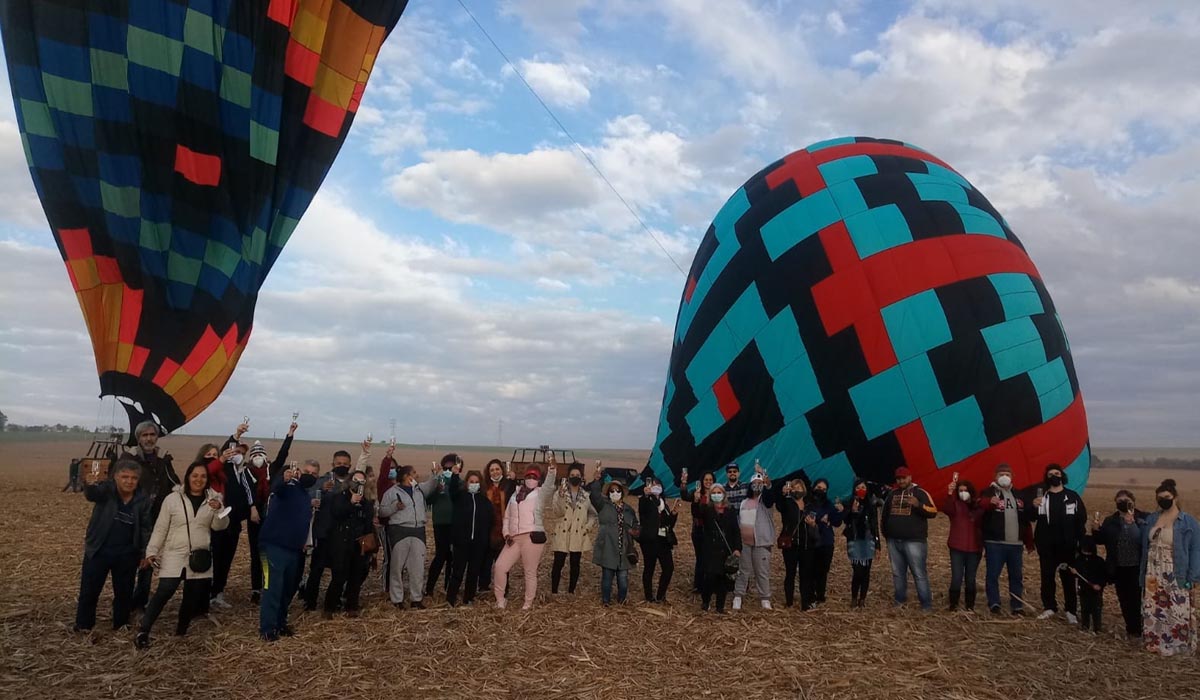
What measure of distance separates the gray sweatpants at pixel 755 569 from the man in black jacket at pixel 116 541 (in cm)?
567

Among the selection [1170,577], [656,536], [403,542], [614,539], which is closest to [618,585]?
[614,539]

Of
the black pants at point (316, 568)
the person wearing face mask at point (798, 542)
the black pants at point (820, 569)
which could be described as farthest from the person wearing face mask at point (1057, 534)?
the black pants at point (316, 568)

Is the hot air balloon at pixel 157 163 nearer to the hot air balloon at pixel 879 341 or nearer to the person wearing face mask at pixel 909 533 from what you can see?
the hot air balloon at pixel 879 341

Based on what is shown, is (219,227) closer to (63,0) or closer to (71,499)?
(63,0)

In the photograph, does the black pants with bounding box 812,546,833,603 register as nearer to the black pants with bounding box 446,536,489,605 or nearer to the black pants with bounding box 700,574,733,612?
the black pants with bounding box 700,574,733,612

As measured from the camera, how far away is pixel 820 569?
882 cm

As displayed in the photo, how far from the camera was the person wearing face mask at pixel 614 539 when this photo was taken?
8.50m

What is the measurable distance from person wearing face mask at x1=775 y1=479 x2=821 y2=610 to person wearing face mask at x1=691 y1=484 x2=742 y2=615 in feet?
1.87

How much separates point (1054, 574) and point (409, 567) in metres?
6.57

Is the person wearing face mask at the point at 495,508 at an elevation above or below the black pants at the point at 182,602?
above

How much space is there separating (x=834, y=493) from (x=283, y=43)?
10.1m

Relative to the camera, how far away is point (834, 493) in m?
11.6

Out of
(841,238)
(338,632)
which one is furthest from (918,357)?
(338,632)

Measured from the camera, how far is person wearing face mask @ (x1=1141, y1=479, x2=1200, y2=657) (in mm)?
7055
